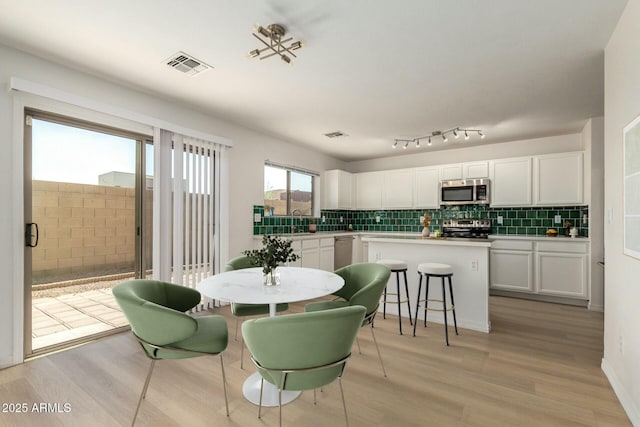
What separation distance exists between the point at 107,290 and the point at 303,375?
380cm

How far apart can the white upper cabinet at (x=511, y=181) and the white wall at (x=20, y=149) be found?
392cm

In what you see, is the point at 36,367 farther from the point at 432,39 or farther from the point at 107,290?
the point at 432,39

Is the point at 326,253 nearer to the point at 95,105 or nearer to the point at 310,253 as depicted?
the point at 310,253

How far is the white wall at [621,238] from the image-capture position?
179 cm

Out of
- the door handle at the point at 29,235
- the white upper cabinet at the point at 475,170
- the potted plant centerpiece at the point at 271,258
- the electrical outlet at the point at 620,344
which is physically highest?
the white upper cabinet at the point at 475,170

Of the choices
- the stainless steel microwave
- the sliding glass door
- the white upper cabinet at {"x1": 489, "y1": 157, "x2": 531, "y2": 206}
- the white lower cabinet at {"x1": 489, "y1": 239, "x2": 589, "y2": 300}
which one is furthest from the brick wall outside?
the white upper cabinet at {"x1": 489, "y1": 157, "x2": 531, "y2": 206}

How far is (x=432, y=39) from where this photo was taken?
228 cm

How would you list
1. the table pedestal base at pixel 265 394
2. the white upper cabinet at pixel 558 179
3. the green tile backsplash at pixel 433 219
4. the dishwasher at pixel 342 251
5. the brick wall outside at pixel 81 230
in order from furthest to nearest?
the dishwasher at pixel 342 251 < the green tile backsplash at pixel 433 219 < the white upper cabinet at pixel 558 179 < the brick wall outside at pixel 81 230 < the table pedestal base at pixel 265 394

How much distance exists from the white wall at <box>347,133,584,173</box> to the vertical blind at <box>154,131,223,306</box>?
3422mm

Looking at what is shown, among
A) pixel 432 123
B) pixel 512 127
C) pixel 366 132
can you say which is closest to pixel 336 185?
pixel 366 132

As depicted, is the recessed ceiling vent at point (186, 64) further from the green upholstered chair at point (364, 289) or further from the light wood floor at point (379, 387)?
the light wood floor at point (379, 387)

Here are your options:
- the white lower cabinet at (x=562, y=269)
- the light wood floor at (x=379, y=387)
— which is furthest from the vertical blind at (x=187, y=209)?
the white lower cabinet at (x=562, y=269)

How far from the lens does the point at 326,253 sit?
17.3 feet

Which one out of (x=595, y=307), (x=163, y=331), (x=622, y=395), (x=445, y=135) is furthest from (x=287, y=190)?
(x=595, y=307)
